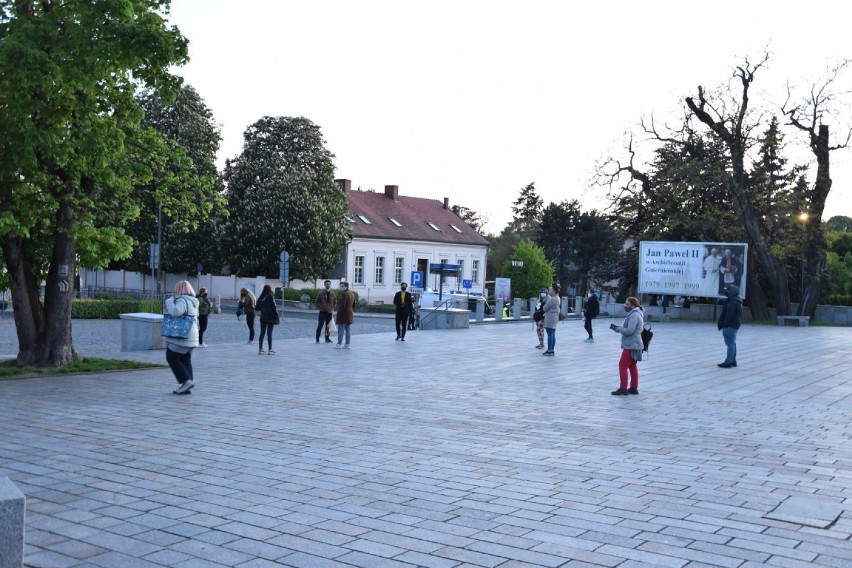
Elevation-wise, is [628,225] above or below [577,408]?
above

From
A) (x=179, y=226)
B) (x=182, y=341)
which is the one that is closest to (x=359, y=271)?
(x=179, y=226)

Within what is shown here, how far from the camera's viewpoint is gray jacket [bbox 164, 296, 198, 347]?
12906 millimetres

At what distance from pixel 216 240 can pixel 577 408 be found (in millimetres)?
48269

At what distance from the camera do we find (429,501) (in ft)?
22.6

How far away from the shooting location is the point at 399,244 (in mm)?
71500

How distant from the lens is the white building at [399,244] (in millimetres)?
69062

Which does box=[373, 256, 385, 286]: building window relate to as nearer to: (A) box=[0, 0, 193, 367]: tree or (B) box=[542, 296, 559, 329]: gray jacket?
(B) box=[542, 296, 559, 329]: gray jacket

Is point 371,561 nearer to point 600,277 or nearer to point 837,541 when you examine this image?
point 837,541

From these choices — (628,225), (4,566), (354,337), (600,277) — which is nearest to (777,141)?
(628,225)

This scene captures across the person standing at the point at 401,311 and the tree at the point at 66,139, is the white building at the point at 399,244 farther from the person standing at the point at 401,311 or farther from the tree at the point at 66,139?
the tree at the point at 66,139

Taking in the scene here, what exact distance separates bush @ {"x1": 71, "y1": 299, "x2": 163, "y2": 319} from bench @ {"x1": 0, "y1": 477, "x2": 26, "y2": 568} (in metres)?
32.9

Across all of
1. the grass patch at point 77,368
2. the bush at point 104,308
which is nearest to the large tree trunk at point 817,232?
the bush at point 104,308

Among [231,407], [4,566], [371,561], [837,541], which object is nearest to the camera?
[4,566]

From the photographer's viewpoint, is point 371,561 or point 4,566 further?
point 371,561
